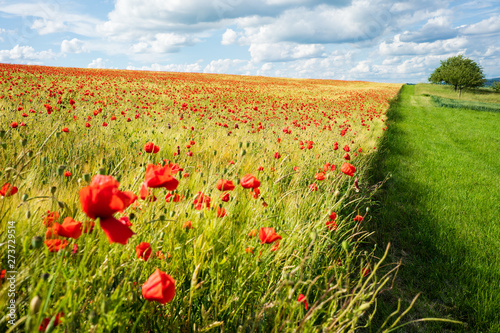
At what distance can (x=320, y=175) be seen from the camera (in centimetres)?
210

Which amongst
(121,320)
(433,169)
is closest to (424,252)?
(121,320)

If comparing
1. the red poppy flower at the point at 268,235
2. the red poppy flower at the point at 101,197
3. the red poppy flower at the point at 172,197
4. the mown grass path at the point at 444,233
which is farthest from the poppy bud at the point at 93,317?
the mown grass path at the point at 444,233

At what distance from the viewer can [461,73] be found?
129 feet

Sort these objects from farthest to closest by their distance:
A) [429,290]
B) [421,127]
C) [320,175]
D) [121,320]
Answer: [421,127] < [429,290] < [320,175] < [121,320]

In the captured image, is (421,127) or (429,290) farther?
(421,127)

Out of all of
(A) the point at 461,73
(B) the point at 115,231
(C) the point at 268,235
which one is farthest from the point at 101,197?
(A) the point at 461,73

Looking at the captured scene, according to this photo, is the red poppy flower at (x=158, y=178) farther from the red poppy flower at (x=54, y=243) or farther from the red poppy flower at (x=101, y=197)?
the red poppy flower at (x=54, y=243)

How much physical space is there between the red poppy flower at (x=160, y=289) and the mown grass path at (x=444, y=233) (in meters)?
2.08

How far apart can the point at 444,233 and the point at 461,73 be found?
47.5 metres

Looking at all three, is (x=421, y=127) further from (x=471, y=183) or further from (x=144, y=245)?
(x=144, y=245)

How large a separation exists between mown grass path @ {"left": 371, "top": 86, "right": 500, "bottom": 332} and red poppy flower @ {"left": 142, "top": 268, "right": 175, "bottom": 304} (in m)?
2.08

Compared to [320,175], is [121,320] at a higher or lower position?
lower

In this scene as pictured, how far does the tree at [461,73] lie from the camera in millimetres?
38875

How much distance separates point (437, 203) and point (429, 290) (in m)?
2.28
